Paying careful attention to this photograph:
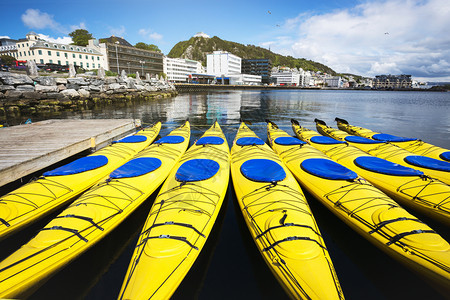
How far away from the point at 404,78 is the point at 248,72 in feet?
531

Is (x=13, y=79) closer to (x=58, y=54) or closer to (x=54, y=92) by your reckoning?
(x=54, y=92)

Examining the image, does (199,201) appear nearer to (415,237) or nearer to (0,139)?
(415,237)

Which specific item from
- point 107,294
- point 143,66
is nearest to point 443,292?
point 107,294

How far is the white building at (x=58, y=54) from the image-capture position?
59844mm

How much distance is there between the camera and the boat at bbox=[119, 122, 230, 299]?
325cm

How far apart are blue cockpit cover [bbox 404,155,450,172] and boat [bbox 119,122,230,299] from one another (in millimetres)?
7075

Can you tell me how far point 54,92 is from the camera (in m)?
27.7

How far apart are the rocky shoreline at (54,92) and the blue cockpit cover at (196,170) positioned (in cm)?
2972

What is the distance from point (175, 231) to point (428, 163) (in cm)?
916

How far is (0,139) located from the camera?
367 inches

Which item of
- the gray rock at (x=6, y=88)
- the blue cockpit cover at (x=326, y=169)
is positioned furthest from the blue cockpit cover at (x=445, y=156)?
the gray rock at (x=6, y=88)

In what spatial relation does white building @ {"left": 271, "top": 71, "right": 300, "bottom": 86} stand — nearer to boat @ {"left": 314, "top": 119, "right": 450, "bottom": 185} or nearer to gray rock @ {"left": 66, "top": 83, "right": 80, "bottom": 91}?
gray rock @ {"left": 66, "top": 83, "right": 80, "bottom": 91}

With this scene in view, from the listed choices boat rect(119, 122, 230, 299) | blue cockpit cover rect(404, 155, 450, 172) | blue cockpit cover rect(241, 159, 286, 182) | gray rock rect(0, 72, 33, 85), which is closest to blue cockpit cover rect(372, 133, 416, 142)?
blue cockpit cover rect(404, 155, 450, 172)

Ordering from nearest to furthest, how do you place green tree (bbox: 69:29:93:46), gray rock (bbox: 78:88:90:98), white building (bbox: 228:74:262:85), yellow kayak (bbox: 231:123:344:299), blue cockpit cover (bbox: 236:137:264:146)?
yellow kayak (bbox: 231:123:344:299), blue cockpit cover (bbox: 236:137:264:146), gray rock (bbox: 78:88:90:98), green tree (bbox: 69:29:93:46), white building (bbox: 228:74:262:85)
